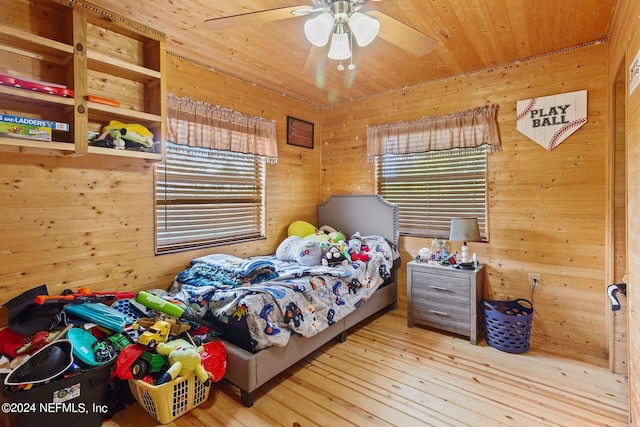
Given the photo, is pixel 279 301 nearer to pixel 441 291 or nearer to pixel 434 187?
pixel 441 291

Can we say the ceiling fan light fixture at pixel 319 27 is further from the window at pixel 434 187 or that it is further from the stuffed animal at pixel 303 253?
the window at pixel 434 187

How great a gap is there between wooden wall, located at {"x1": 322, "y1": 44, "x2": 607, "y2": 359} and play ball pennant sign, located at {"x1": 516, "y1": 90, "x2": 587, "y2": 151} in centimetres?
4

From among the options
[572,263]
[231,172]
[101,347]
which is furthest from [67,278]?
[572,263]

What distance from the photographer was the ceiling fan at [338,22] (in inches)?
64.3

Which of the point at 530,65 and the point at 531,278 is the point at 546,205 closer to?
the point at 531,278

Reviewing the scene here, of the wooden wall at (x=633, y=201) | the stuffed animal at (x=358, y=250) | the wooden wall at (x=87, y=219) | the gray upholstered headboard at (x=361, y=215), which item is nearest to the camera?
the wooden wall at (x=633, y=201)

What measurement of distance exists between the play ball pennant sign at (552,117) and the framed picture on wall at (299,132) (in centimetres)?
223

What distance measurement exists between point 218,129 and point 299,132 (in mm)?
1168

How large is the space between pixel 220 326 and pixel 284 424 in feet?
2.46

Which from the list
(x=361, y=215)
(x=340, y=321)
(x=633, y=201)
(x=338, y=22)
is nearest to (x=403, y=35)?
(x=338, y=22)

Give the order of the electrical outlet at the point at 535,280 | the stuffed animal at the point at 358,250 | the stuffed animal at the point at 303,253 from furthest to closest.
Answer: the stuffed animal at the point at 358,250, the stuffed animal at the point at 303,253, the electrical outlet at the point at 535,280

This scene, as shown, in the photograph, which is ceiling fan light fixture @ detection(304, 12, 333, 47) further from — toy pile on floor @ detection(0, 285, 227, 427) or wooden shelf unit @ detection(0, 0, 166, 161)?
toy pile on floor @ detection(0, 285, 227, 427)

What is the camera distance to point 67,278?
2172 millimetres

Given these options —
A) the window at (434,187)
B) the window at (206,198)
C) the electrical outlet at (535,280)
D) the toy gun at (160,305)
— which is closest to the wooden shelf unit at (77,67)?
the window at (206,198)
